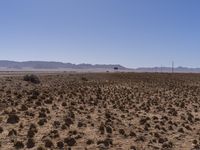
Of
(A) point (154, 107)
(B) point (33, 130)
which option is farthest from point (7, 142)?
(A) point (154, 107)

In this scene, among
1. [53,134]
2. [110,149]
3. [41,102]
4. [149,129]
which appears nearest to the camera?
[110,149]

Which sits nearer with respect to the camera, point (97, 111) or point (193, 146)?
point (193, 146)

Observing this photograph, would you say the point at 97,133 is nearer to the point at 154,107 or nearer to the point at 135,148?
Result: the point at 135,148

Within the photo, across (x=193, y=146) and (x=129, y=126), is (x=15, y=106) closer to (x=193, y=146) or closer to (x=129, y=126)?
(x=129, y=126)

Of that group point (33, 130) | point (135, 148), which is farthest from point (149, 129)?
point (33, 130)

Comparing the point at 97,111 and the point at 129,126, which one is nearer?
the point at 129,126

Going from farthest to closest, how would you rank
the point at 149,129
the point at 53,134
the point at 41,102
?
the point at 41,102
the point at 149,129
the point at 53,134

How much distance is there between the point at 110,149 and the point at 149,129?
3.92 m

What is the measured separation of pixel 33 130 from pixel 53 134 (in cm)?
95

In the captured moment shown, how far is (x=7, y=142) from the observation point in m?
12.9

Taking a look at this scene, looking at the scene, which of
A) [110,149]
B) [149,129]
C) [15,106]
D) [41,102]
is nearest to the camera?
[110,149]

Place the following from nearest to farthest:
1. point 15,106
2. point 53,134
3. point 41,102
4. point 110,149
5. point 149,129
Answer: point 110,149, point 53,134, point 149,129, point 15,106, point 41,102

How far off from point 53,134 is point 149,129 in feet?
13.8

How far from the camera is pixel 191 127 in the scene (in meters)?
17.0
